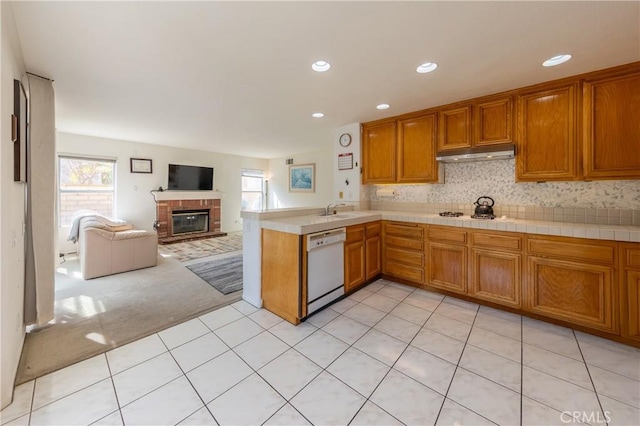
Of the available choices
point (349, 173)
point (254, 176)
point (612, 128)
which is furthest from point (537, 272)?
point (254, 176)

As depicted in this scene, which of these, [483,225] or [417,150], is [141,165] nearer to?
[417,150]

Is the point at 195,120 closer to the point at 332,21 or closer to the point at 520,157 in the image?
the point at 332,21

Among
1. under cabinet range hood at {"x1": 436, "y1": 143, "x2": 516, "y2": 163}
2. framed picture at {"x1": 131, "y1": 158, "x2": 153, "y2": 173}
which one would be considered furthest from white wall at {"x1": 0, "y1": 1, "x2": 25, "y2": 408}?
framed picture at {"x1": 131, "y1": 158, "x2": 153, "y2": 173}

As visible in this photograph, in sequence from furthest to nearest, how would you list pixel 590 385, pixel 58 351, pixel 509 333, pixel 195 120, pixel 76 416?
pixel 195 120
pixel 509 333
pixel 58 351
pixel 590 385
pixel 76 416

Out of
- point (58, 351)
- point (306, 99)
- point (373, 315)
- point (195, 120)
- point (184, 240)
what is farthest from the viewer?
point (184, 240)

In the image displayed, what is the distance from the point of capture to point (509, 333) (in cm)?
229

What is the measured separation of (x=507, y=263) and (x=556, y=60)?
74.9 inches

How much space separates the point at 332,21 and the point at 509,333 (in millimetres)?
2931

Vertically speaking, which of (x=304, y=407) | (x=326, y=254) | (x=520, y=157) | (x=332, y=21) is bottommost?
(x=304, y=407)

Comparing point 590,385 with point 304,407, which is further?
point 590,385

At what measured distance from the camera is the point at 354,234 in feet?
10.2

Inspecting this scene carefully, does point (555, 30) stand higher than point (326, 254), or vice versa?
point (555, 30)

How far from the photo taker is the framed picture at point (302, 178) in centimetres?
709

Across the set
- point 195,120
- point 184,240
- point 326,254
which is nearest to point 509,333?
point 326,254
